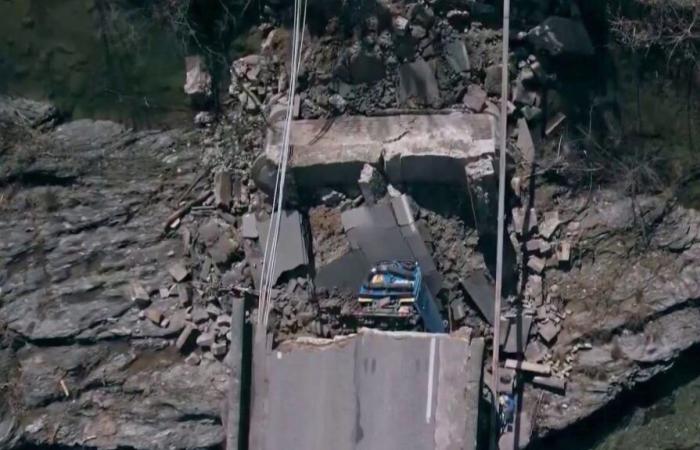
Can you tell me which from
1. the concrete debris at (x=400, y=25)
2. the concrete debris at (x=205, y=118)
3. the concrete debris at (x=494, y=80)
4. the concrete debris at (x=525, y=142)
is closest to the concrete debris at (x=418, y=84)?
the concrete debris at (x=400, y=25)

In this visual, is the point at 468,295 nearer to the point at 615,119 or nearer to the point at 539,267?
the point at 539,267

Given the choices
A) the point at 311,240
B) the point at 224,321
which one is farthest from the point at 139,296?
the point at 311,240

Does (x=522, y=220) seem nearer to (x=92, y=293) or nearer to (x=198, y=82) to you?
(x=198, y=82)

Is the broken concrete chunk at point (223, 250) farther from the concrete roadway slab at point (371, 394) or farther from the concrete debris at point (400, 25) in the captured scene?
the concrete debris at point (400, 25)

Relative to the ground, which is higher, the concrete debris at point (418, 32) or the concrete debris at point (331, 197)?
the concrete debris at point (418, 32)

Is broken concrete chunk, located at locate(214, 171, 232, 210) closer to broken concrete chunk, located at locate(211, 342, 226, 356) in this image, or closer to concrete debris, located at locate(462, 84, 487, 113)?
broken concrete chunk, located at locate(211, 342, 226, 356)

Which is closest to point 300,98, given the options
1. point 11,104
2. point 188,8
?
point 188,8
